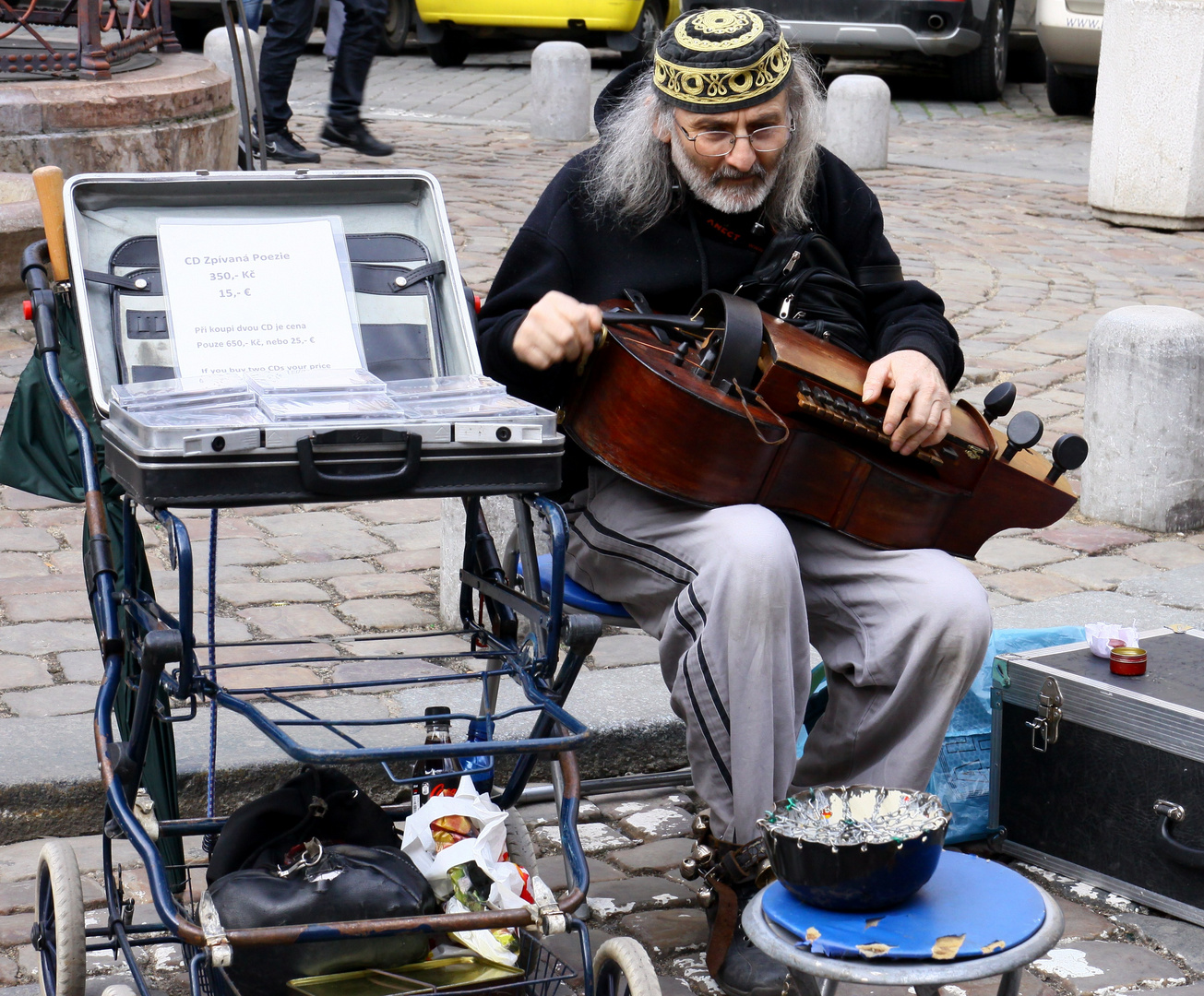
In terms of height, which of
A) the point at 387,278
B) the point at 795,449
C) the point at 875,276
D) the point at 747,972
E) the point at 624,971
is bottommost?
the point at 747,972

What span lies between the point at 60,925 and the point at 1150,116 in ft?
25.2

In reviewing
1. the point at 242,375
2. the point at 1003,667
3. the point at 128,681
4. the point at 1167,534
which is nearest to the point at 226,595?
the point at 128,681

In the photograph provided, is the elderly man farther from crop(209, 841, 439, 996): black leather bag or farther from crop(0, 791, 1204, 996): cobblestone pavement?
crop(209, 841, 439, 996): black leather bag

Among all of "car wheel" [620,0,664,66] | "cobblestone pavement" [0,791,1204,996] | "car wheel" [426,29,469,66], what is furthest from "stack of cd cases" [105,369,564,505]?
"car wheel" [426,29,469,66]

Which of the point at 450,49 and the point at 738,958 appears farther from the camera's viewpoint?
the point at 450,49

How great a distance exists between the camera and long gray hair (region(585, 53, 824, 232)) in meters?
2.89

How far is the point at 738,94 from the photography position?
109 inches

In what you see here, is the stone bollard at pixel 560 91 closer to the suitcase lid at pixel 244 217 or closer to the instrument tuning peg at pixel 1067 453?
the suitcase lid at pixel 244 217

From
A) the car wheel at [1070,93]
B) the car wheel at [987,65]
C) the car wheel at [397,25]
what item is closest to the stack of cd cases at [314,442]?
the car wheel at [987,65]

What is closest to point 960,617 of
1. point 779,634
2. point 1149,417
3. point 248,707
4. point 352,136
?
point 779,634

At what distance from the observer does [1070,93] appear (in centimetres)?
1228

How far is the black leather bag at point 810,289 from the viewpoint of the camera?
9.45 ft

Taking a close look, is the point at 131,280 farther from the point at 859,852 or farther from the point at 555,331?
the point at 859,852

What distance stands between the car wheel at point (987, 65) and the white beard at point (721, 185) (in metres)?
9.63
